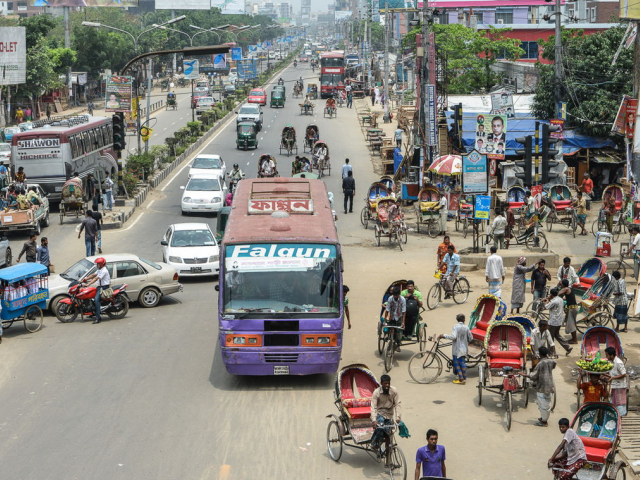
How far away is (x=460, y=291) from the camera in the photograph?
21500 mm

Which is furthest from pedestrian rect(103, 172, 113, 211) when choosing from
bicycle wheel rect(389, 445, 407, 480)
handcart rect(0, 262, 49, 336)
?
bicycle wheel rect(389, 445, 407, 480)

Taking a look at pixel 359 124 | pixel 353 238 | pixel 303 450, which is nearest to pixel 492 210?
pixel 353 238

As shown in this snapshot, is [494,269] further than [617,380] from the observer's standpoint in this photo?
Yes

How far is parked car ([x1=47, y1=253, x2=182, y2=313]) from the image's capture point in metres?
21.1

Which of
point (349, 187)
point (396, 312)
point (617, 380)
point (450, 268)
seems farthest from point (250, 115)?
point (617, 380)

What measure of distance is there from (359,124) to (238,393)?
53639mm

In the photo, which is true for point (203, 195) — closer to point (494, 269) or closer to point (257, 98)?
point (494, 269)

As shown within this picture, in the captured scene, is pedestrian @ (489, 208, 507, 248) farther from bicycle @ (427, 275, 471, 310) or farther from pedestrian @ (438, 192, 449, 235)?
bicycle @ (427, 275, 471, 310)

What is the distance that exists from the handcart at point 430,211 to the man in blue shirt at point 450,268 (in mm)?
9296

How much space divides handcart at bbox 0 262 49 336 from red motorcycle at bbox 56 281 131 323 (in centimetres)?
48

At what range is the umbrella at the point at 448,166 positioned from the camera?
1284 inches

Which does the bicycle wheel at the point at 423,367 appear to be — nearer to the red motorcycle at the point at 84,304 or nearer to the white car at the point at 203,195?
the red motorcycle at the point at 84,304

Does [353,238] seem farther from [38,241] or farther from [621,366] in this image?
[621,366]

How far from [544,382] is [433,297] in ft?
27.1
